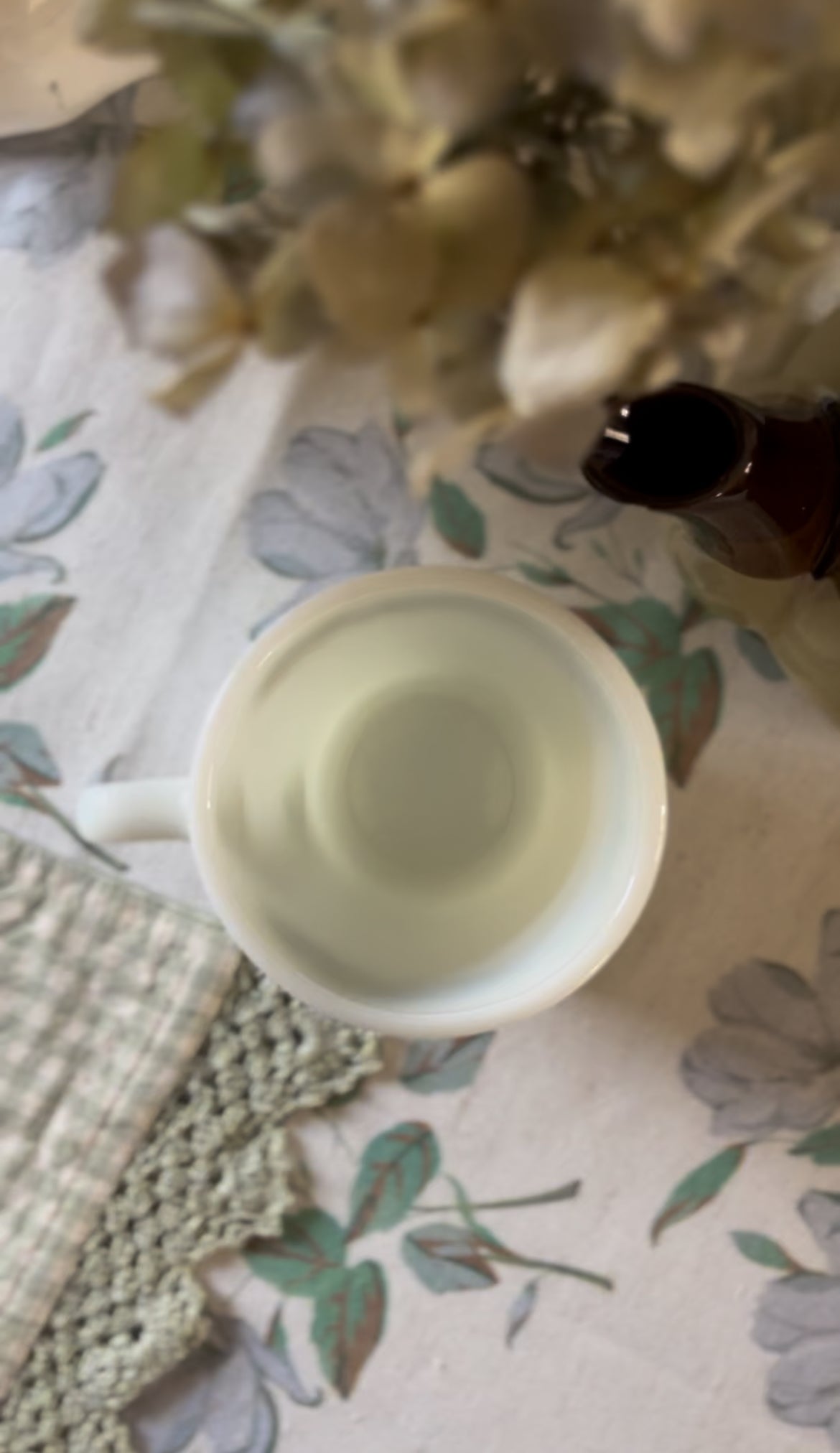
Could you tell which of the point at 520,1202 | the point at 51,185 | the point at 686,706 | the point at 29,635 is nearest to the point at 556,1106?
the point at 520,1202

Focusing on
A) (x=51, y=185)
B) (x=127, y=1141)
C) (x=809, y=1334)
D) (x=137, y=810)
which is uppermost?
(x=51, y=185)

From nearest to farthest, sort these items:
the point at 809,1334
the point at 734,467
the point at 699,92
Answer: the point at 699,92
the point at 734,467
the point at 809,1334

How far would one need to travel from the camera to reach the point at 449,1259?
38 centimetres

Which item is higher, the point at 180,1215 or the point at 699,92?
the point at 699,92

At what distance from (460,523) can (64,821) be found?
173 millimetres

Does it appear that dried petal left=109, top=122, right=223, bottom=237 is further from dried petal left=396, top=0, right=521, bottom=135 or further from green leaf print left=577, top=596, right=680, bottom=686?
green leaf print left=577, top=596, right=680, bottom=686

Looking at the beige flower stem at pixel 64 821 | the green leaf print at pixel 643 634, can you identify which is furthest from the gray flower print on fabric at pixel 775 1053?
the beige flower stem at pixel 64 821

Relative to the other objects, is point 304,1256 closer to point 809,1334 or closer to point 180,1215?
point 180,1215

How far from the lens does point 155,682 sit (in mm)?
402

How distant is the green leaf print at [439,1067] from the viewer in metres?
0.39

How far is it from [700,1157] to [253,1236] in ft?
0.50

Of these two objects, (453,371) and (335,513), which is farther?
(335,513)

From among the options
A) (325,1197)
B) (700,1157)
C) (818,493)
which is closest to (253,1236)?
(325,1197)

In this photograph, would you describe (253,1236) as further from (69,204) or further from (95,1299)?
(69,204)
